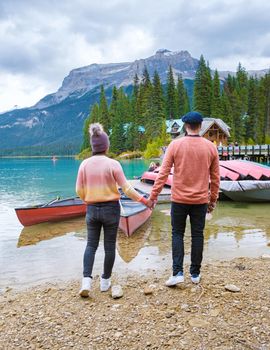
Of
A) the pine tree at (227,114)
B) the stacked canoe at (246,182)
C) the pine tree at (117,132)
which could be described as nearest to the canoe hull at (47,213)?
the stacked canoe at (246,182)

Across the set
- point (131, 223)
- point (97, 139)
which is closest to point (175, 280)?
point (97, 139)

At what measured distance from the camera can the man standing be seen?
4.59 meters

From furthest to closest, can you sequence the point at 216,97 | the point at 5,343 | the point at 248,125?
the point at 248,125 < the point at 216,97 < the point at 5,343

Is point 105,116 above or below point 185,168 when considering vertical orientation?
above

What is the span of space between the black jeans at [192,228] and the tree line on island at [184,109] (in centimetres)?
6216

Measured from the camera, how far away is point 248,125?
72.6m

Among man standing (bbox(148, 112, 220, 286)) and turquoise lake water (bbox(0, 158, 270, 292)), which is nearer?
man standing (bbox(148, 112, 220, 286))

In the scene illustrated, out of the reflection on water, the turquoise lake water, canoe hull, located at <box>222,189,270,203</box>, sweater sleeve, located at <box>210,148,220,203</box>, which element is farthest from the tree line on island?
sweater sleeve, located at <box>210,148,220,203</box>

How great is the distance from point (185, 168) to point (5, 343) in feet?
9.65

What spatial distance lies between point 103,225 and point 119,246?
3981mm

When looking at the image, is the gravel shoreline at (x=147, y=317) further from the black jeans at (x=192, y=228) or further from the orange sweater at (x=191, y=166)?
the orange sweater at (x=191, y=166)

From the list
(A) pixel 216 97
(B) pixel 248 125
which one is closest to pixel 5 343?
(A) pixel 216 97

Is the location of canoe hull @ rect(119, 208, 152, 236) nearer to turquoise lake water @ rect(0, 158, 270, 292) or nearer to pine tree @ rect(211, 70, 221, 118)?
turquoise lake water @ rect(0, 158, 270, 292)

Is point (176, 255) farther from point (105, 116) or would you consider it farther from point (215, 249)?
point (105, 116)
